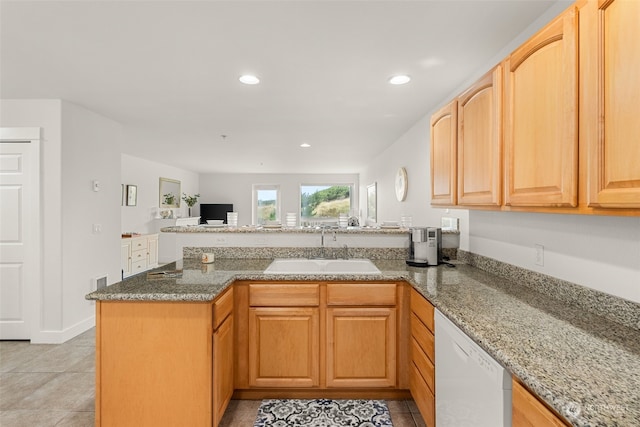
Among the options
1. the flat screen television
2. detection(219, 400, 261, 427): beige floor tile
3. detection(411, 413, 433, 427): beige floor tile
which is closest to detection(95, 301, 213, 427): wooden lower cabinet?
detection(219, 400, 261, 427): beige floor tile

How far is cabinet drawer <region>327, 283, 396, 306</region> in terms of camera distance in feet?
7.07

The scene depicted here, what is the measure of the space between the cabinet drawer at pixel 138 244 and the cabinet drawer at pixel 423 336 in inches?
215

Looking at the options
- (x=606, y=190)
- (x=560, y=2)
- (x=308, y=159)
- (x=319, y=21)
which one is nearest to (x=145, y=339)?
(x=319, y=21)

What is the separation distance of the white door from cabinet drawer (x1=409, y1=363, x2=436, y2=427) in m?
3.55

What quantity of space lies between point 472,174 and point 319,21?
3.94ft

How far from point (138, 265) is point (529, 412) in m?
6.50

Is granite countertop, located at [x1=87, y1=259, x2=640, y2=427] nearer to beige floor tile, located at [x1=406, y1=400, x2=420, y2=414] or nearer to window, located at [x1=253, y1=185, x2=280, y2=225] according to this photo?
beige floor tile, located at [x1=406, y1=400, x2=420, y2=414]

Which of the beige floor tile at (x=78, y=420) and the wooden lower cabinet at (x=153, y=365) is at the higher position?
the wooden lower cabinet at (x=153, y=365)

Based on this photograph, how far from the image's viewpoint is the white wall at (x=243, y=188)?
9688mm

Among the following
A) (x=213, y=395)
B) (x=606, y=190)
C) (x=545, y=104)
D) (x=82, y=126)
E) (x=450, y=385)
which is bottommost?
(x=213, y=395)

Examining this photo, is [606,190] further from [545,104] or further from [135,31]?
[135,31]

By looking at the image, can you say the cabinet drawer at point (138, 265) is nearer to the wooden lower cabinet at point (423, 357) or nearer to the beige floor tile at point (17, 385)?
the beige floor tile at point (17, 385)

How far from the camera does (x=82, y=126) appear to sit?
11.3ft

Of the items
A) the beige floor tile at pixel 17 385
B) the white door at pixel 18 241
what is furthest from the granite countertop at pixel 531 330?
the white door at pixel 18 241
